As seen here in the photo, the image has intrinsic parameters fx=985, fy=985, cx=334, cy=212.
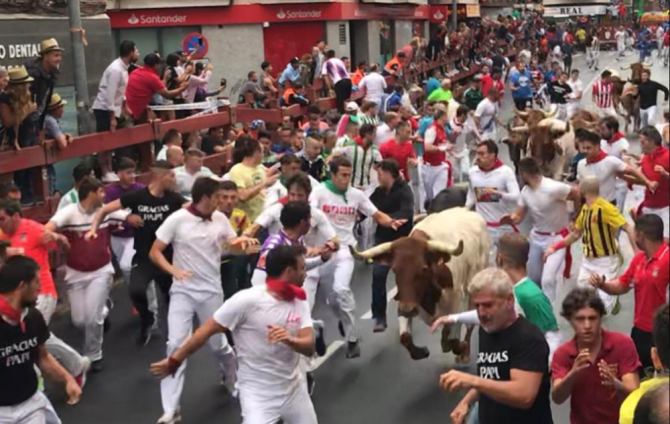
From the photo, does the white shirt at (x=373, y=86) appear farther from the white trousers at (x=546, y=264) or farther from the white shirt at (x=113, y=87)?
the white trousers at (x=546, y=264)

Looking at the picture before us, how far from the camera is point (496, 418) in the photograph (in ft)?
18.2

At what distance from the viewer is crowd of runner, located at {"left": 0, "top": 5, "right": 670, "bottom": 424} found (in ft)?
18.4

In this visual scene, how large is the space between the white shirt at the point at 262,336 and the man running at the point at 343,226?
3036 mm

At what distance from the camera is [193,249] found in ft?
27.2

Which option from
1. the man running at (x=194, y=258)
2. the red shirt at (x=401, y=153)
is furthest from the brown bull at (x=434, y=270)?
the red shirt at (x=401, y=153)

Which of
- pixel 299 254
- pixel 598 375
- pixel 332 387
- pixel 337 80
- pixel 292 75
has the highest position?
pixel 292 75

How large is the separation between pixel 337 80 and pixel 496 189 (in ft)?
Result: 39.9

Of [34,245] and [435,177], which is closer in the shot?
[34,245]

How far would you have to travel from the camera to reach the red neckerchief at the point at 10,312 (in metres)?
6.21

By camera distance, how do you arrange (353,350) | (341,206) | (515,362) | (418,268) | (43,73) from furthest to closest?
(43,73) → (341,206) → (353,350) → (418,268) → (515,362)

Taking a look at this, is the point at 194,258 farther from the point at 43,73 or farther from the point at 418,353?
the point at 43,73

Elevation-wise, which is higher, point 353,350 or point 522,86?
point 522,86

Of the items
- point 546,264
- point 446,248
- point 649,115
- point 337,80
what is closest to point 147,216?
point 446,248

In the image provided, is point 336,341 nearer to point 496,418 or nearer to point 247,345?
point 247,345
